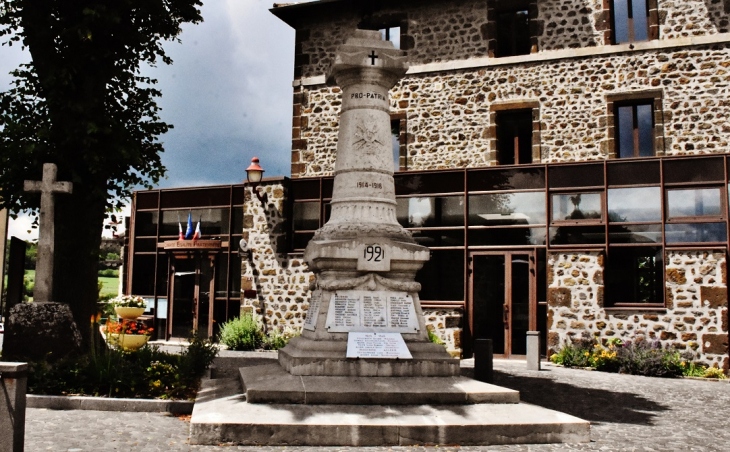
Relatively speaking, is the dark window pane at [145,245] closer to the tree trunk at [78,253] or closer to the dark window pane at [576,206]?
the tree trunk at [78,253]

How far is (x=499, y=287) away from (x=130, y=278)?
10294 mm

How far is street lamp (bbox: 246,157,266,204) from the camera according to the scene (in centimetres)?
1669

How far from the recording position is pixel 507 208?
15109 millimetres

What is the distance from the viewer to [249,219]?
56.0ft

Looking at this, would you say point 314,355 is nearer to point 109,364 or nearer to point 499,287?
point 109,364

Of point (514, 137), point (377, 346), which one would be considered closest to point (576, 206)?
point (514, 137)

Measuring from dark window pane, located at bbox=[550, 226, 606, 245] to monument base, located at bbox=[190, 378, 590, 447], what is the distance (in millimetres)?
8149

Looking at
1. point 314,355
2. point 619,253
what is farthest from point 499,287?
point 314,355

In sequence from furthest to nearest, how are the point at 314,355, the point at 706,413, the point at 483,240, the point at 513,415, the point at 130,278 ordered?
the point at 130,278 → the point at 483,240 → the point at 706,413 → the point at 314,355 → the point at 513,415

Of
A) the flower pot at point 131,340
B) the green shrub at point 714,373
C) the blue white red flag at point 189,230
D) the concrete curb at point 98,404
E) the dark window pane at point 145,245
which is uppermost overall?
the blue white red flag at point 189,230

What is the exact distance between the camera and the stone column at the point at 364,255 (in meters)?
7.83

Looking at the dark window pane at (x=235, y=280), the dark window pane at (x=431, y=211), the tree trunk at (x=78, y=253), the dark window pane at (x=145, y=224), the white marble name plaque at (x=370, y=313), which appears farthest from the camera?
the dark window pane at (x=145, y=224)

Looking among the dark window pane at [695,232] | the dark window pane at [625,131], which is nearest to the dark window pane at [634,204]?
the dark window pane at [695,232]

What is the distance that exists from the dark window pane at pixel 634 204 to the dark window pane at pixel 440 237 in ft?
10.7
